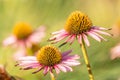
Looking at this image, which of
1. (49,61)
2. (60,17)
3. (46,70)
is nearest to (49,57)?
(49,61)

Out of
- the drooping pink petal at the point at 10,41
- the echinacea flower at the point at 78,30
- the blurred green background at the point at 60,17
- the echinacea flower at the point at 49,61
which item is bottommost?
the echinacea flower at the point at 49,61

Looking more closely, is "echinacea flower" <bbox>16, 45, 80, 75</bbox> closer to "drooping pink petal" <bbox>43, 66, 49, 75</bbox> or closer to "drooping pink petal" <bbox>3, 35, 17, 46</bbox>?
"drooping pink petal" <bbox>43, 66, 49, 75</bbox>

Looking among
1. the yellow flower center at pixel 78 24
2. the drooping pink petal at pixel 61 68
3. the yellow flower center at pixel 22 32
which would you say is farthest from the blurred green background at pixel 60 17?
the drooping pink petal at pixel 61 68

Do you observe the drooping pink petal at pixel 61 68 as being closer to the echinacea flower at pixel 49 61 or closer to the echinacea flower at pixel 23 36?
the echinacea flower at pixel 49 61

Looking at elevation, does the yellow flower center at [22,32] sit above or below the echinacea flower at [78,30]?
above

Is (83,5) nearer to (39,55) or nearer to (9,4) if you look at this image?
(9,4)
